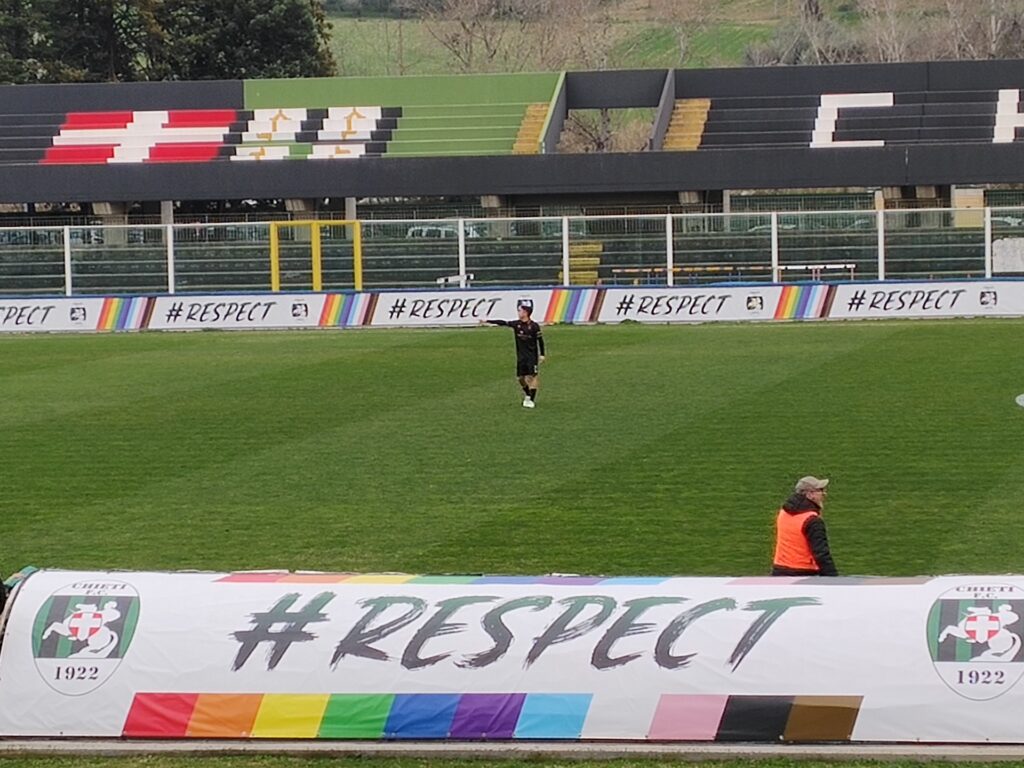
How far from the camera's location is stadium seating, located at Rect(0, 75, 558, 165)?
54.8 meters

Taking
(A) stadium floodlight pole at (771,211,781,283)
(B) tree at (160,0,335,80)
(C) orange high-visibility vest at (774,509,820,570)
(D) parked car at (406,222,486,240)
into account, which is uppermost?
(B) tree at (160,0,335,80)

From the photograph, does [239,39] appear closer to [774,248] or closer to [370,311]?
[370,311]

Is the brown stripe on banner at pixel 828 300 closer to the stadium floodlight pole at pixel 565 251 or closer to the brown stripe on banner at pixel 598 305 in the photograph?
the brown stripe on banner at pixel 598 305

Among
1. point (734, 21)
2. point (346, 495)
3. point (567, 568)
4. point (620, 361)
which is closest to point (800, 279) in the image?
point (620, 361)

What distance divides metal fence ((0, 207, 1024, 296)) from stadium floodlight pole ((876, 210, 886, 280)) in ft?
0.08

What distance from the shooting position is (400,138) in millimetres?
55344

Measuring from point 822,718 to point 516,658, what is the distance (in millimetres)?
1719

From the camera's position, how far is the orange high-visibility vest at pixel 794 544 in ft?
36.3

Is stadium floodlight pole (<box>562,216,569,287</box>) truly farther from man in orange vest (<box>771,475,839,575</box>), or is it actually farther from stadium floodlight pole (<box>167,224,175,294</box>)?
man in orange vest (<box>771,475,839,575</box>)

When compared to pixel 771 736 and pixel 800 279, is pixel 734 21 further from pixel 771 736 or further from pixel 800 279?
pixel 771 736

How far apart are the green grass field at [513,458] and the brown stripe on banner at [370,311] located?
25.9ft

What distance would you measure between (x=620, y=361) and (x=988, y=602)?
20217 mm

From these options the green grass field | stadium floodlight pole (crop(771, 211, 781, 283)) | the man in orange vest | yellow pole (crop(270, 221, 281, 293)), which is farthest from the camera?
yellow pole (crop(270, 221, 281, 293))

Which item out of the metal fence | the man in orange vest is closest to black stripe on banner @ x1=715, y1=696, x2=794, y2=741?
the man in orange vest
